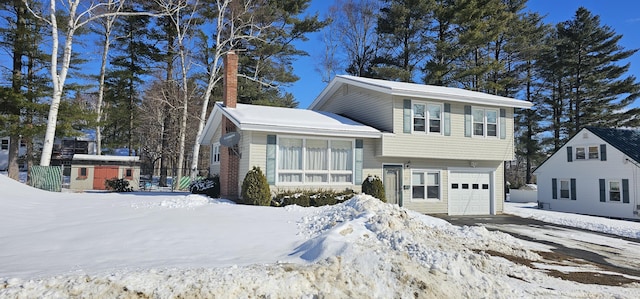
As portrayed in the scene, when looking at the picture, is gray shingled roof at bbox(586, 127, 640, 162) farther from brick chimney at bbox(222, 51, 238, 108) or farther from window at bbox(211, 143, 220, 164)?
window at bbox(211, 143, 220, 164)

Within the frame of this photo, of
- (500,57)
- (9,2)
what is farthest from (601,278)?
(500,57)

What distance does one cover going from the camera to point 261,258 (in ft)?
21.9

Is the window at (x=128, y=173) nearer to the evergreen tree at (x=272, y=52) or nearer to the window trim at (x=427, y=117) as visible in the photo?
the evergreen tree at (x=272, y=52)

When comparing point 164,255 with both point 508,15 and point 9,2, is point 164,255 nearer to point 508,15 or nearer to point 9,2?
point 9,2

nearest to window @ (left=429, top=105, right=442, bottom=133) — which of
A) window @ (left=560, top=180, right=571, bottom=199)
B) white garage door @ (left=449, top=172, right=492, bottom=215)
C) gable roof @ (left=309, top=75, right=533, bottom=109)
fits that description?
gable roof @ (left=309, top=75, right=533, bottom=109)

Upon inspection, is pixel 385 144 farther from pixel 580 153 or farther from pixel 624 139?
pixel 624 139

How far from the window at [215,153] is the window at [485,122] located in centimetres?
1131

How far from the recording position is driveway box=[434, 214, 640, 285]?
7611 millimetres

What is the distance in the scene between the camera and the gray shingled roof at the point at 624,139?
20250mm

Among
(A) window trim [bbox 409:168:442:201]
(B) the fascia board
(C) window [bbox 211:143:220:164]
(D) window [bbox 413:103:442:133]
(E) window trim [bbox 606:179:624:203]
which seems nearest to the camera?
(B) the fascia board

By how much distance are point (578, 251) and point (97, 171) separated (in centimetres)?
2602

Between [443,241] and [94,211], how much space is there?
29.8 feet

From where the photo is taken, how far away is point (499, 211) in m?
18.5

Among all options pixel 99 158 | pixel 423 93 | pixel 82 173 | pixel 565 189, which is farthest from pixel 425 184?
pixel 82 173
